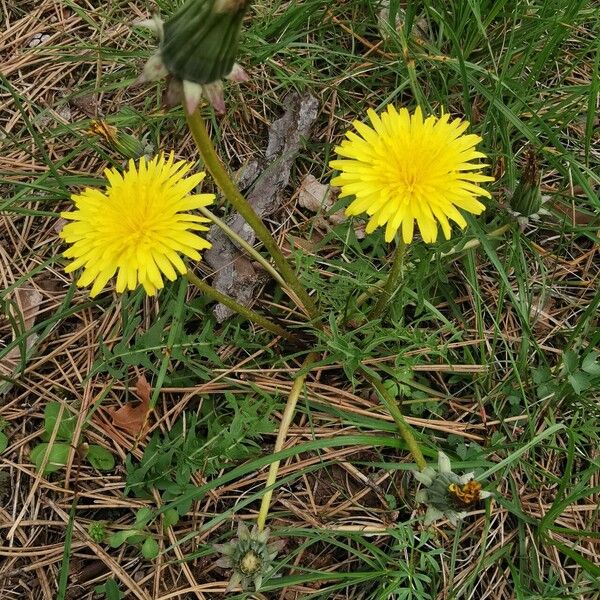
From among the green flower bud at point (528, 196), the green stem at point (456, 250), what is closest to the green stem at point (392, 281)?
the green stem at point (456, 250)

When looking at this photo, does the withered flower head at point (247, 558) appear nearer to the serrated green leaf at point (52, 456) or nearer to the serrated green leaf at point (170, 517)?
the serrated green leaf at point (170, 517)

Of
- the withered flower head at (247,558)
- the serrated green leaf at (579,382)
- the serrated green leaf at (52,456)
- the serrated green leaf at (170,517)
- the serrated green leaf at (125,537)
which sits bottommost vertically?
the serrated green leaf at (125,537)

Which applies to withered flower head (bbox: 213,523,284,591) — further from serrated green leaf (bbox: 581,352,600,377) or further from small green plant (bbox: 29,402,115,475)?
serrated green leaf (bbox: 581,352,600,377)

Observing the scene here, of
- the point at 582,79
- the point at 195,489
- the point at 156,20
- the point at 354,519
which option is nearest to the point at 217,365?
the point at 195,489

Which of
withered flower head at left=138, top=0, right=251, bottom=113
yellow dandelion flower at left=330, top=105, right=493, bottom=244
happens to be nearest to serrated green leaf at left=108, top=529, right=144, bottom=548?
yellow dandelion flower at left=330, top=105, right=493, bottom=244

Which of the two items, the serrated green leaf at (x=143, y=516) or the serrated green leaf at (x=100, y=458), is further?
the serrated green leaf at (x=100, y=458)

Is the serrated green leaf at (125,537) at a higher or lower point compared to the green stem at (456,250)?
lower

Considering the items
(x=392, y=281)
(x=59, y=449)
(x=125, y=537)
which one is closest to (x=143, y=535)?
(x=125, y=537)

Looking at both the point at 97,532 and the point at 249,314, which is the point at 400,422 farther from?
the point at 97,532
